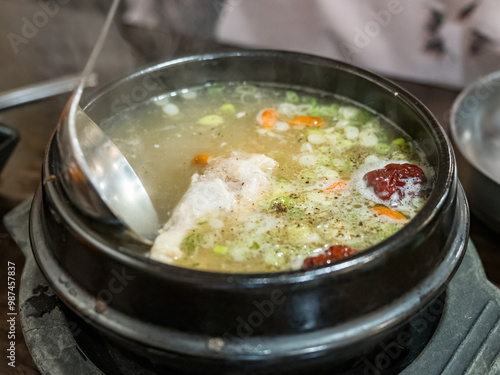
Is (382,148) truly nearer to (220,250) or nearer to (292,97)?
(292,97)

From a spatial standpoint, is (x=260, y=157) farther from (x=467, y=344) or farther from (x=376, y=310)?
(x=467, y=344)

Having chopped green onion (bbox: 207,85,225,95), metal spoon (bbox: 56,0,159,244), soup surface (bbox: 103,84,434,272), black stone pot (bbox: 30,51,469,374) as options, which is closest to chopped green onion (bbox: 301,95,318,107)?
soup surface (bbox: 103,84,434,272)

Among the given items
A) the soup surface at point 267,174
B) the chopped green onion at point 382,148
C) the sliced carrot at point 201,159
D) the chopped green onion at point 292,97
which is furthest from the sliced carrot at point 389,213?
the chopped green onion at point 292,97

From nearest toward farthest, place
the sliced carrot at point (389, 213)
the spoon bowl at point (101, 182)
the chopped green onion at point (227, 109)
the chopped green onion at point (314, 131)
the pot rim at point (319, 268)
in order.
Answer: the pot rim at point (319, 268) < the spoon bowl at point (101, 182) < the sliced carrot at point (389, 213) < the chopped green onion at point (314, 131) < the chopped green onion at point (227, 109)

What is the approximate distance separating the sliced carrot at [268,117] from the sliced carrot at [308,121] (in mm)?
89

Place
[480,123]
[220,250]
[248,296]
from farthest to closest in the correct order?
1. [480,123]
2. [220,250]
3. [248,296]

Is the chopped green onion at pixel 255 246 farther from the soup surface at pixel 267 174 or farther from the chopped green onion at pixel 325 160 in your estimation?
the chopped green onion at pixel 325 160

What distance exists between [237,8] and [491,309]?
11.1 feet

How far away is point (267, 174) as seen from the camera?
197 centimetres

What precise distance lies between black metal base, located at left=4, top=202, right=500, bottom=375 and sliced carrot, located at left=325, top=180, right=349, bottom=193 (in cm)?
57

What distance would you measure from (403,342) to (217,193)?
88 cm

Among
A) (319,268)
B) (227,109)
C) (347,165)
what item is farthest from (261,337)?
(227,109)

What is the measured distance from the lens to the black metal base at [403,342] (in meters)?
1.68

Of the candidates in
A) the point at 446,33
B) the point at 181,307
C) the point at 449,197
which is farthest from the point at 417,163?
the point at 446,33
